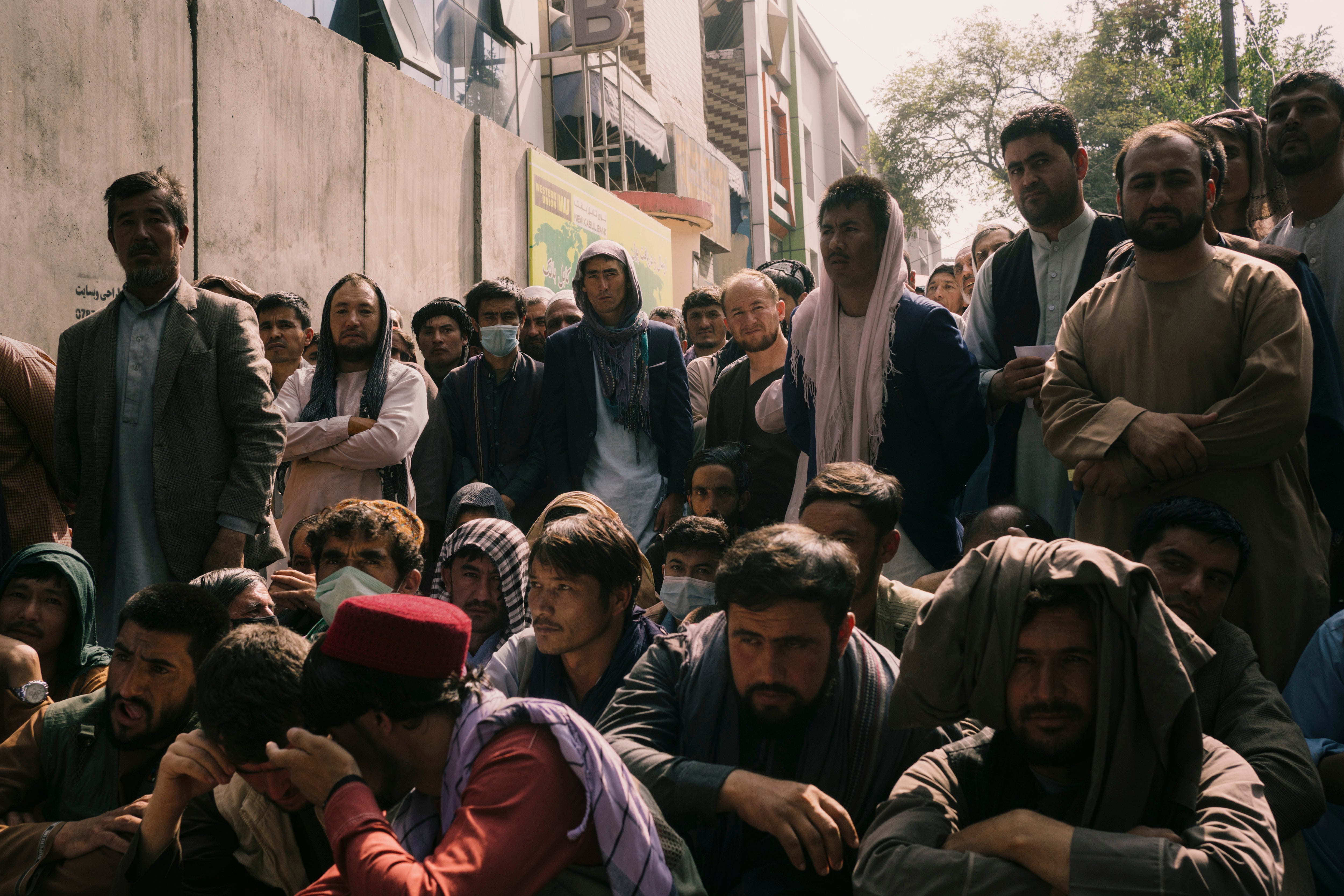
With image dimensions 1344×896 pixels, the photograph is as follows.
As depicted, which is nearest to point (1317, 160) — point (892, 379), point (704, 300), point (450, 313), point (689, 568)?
point (892, 379)

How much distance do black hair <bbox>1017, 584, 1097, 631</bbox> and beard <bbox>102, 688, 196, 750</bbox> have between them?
223 cm

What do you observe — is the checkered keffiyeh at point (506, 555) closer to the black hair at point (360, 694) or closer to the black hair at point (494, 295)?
the black hair at point (360, 694)

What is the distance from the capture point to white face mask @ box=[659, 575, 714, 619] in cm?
425

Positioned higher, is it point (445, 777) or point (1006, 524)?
point (1006, 524)

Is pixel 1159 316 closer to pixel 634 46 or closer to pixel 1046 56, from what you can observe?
pixel 634 46

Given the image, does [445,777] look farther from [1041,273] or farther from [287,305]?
[287,305]

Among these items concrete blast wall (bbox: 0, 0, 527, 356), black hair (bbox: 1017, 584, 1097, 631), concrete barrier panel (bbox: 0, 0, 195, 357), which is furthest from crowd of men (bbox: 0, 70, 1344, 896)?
concrete blast wall (bbox: 0, 0, 527, 356)

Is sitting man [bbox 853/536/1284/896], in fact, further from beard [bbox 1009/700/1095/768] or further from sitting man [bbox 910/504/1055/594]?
sitting man [bbox 910/504/1055/594]

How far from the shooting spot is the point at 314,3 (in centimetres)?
866

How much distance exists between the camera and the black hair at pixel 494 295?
5.96 m

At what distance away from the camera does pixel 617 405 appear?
5273 millimetres

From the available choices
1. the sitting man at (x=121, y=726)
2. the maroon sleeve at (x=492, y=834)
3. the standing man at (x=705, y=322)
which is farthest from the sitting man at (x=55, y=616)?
the standing man at (x=705, y=322)

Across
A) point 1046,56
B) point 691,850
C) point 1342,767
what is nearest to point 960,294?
point 1342,767

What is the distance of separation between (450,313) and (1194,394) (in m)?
4.06
